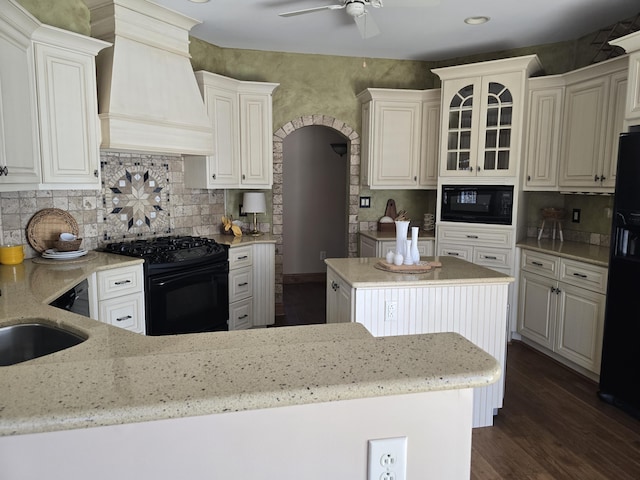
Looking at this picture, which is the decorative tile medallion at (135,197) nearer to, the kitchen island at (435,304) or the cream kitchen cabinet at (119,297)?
the cream kitchen cabinet at (119,297)

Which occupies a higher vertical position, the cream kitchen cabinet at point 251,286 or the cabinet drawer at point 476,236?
the cabinet drawer at point 476,236

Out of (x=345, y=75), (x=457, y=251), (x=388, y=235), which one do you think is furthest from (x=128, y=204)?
(x=457, y=251)

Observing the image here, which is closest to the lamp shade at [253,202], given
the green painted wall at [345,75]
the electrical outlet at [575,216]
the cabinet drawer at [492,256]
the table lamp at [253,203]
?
the table lamp at [253,203]

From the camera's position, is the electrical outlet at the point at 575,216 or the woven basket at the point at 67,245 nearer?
the woven basket at the point at 67,245

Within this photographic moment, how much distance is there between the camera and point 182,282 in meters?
3.51

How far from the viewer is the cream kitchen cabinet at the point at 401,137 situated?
491 cm

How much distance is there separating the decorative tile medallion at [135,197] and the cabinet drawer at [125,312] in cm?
82

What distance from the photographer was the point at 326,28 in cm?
417

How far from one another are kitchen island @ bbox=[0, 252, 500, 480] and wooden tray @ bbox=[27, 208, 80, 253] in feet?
8.82

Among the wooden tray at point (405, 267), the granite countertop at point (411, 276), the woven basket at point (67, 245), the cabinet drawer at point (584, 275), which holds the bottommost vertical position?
the cabinet drawer at point (584, 275)

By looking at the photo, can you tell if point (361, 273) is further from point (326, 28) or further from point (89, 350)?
point (326, 28)

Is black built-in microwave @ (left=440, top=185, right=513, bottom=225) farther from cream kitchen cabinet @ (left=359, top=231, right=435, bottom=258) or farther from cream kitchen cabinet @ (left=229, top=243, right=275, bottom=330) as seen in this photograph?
cream kitchen cabinet @ (left=229, top=243, right=275, bottom=330)

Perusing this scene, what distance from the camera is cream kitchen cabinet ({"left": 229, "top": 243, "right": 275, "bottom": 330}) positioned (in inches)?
167

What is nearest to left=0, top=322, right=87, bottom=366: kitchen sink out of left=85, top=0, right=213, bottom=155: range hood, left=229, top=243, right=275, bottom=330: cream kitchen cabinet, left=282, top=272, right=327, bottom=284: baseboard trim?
left=85, top=0, right=213, bottom=155: range hood
